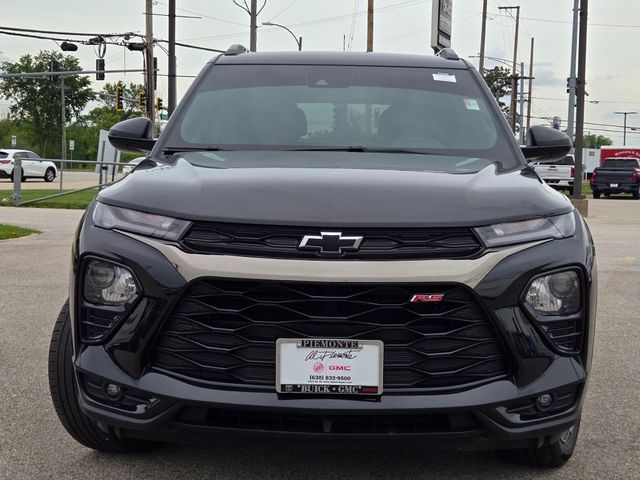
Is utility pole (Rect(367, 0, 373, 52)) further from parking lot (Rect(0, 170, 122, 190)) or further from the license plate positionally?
the license plate

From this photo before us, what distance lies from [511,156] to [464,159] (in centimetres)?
26

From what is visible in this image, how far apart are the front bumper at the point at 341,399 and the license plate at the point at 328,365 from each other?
4 centimetres

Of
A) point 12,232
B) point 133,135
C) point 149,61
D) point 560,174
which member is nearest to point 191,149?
point 133,135

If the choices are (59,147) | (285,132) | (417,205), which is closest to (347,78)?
(285,132)

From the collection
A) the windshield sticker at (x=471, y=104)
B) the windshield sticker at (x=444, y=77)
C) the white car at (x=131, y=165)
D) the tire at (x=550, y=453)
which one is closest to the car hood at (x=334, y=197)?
the white car at (x=131, y=165)

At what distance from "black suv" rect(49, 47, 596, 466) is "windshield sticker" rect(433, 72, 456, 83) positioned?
1.52 metres

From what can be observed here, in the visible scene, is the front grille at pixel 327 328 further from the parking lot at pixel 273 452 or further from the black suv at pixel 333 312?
the parking lot at pixel 273 452

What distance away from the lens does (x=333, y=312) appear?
2.50 metres

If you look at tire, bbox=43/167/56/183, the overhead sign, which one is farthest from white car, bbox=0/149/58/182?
the overhead sign

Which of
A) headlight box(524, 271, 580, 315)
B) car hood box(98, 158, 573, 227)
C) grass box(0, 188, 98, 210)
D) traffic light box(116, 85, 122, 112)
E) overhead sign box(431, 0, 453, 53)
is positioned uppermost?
overhead sign box(431, 0, 453, 53)

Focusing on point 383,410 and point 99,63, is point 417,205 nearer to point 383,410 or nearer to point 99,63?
point 383,410

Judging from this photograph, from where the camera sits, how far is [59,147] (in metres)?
95.7

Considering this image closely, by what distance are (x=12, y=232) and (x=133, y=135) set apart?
9165 millimetres

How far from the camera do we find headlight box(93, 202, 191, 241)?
258 centimetres
